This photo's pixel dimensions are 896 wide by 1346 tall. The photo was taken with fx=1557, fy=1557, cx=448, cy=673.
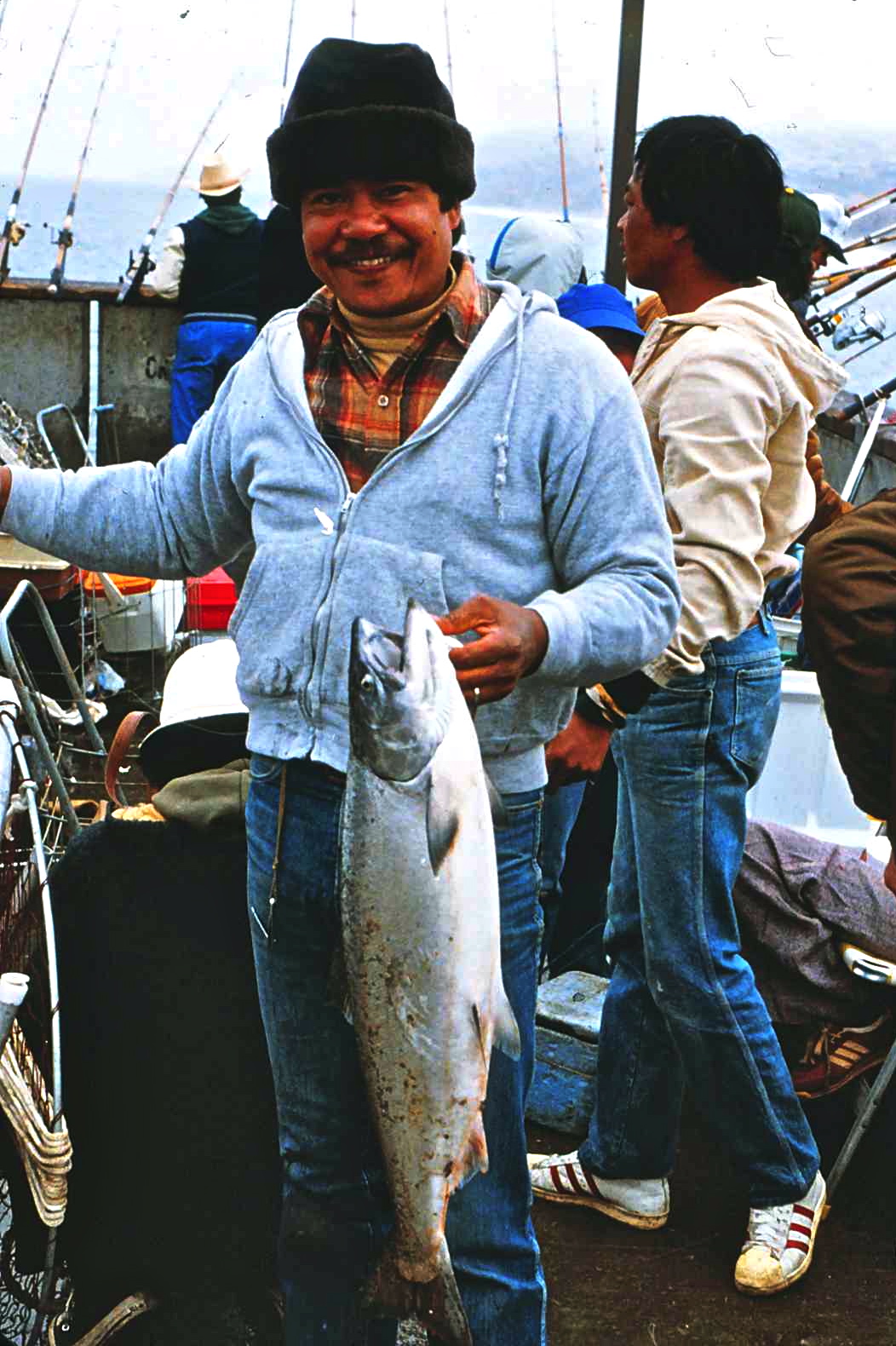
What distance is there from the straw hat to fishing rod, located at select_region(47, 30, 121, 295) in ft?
2.94

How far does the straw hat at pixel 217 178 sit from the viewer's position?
8883 millimetres

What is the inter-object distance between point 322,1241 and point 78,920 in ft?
2.41

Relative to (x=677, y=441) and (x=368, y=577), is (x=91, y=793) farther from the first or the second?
(x=368, y=577)

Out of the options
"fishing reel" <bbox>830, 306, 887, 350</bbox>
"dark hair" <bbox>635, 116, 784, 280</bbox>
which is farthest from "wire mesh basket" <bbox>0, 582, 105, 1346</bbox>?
"fishing reel" <bbox>830, 306, 887, 350</bbox>

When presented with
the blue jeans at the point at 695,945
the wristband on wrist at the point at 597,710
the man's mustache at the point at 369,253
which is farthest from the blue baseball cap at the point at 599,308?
the man's mustache at the point at 369,253

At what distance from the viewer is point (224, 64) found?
32.1 ft

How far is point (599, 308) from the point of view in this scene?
408 cm

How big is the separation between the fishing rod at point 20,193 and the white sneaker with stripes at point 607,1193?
23.7ft

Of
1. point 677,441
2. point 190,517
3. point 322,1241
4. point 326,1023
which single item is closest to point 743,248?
point 677,441

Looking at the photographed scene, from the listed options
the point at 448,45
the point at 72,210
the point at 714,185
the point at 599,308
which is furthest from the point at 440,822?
the point at 72,210

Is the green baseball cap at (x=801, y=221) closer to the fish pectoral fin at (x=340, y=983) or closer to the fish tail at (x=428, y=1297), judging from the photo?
the fish pectoral fin at (x=340, y=983)

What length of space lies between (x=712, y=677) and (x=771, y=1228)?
3.82ft

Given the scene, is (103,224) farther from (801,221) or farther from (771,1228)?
(771,1228)

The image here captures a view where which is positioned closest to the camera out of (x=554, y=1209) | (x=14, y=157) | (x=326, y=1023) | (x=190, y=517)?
(x=326, y=1023)
